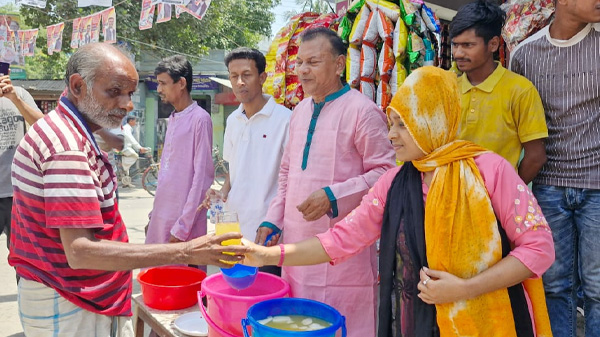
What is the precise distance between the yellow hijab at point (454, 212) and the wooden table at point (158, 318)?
46.9 inches

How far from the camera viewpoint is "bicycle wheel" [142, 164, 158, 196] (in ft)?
34.8

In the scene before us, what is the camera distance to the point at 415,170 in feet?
5.61

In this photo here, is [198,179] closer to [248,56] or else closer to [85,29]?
[248,56]

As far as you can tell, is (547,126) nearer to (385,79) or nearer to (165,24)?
(385,79)

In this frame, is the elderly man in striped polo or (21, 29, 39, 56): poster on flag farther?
(21, 29, 39, 56): poster on flag

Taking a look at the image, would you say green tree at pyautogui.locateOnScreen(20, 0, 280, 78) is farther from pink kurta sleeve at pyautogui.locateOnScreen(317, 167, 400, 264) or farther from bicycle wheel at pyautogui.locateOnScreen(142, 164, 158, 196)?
pink kurta sleeve at pyautogui.locateOnScreen(317, 167, 400, 264)

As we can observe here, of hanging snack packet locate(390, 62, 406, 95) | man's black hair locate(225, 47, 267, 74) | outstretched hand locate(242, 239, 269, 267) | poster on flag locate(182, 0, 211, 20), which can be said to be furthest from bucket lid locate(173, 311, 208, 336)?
poster on flag locate(182, 0, 211, 20)

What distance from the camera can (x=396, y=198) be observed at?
1701mm

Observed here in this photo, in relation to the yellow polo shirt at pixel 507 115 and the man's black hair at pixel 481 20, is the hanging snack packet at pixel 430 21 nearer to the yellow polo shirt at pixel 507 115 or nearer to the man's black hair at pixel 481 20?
the man's black hair at pixel 481 20

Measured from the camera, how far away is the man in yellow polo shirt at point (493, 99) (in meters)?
2.08

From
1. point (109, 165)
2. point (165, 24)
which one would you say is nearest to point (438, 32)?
point (109, 165)

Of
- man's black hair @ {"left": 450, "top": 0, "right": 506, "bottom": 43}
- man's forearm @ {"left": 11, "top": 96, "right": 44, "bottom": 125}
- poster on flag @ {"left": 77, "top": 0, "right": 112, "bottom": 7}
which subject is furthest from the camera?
poster on flag @ {"left": 77, "top": 0, "right": 112, "bottom": 7}

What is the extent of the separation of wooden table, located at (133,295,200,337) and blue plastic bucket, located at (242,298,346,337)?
46cm

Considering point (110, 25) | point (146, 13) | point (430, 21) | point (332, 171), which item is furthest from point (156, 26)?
point (332, 171)
